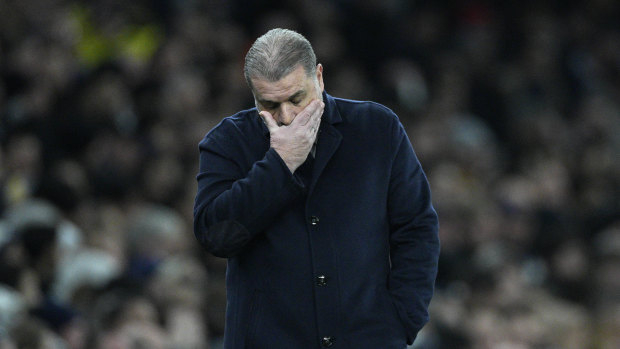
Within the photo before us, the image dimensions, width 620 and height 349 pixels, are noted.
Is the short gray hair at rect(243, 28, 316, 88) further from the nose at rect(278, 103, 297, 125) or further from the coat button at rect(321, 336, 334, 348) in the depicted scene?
the coat button at rect(321, 336, 334, 348)

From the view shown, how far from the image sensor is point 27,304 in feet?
19.7

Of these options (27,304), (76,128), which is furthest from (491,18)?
(27,304)

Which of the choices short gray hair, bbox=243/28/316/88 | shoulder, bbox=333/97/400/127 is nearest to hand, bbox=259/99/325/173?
short gray hair, bbox=243/28/316/88

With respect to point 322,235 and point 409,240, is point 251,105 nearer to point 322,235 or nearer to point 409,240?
point 409,240

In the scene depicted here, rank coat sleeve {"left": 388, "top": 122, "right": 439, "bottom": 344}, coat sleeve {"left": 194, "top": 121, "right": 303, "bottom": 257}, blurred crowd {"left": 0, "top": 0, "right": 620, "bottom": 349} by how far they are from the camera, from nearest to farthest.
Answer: coat sleeve {"left": 194, "top": 121, "right": 303, "bottom": 257} < coat sleeve {"left": 388, "top": 122, "right": 439, "bottom": 344} < blurred crowd {"left": 0, "top": 0, "right": 620, "bottom": 349}

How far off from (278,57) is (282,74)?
0.18 ft

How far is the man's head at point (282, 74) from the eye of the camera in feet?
11.0

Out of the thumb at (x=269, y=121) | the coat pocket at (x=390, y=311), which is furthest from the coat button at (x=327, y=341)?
the thumb at (x=269, y=121)

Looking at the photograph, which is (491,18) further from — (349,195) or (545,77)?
(349,195)

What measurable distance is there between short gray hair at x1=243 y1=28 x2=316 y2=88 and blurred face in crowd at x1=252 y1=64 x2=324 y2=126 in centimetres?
2

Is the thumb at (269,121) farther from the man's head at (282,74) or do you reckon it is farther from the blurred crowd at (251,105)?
the blurred crowd at (251,105)

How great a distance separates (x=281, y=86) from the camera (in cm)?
336

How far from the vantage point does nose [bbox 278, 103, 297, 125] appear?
3391 millimetres

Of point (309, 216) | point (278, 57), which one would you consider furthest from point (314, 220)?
point (278, 57)
